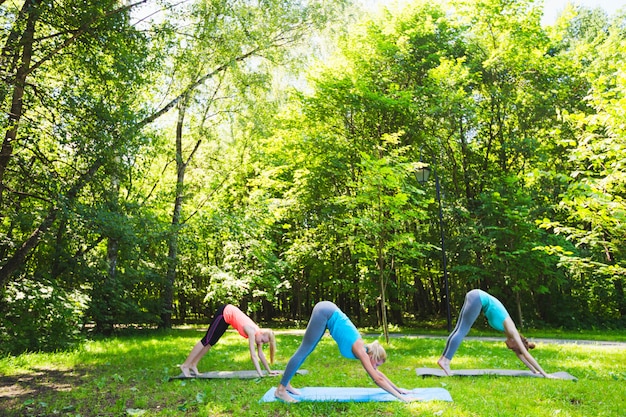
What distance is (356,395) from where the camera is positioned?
6.19 m

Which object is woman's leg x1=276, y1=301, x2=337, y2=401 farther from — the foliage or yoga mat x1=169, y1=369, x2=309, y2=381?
the foliage

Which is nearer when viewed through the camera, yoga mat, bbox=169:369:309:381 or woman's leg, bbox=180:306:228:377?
yoga mat, bbox=169:369:309:381

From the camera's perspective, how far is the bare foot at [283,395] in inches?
236

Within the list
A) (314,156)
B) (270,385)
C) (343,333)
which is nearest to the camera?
(343,333)

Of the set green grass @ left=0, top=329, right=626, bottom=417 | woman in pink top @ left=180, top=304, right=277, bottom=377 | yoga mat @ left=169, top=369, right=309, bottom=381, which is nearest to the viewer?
green grass @ left=0, top=329, right=626, bottom=417

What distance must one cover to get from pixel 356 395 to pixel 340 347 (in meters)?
0.77

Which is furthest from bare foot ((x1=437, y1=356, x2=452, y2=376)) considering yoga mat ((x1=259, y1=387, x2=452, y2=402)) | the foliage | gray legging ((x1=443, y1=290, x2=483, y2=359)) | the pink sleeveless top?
the pink sleeveless top

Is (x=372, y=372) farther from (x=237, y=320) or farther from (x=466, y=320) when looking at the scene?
(x=237, y=320)

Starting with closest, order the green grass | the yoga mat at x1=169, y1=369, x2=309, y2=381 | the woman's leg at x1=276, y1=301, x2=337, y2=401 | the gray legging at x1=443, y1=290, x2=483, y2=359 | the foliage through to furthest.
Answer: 1. the green grass
2. the woman's leg at x1=276, y1=301, x2=337, y2=401
3. the gray legging at x1=443, y1=290, x2=483, y2=359
4. the yoga mat at x1=169, y1=369, x2=309, y2=381
5. the foliage

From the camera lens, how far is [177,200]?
1850 cm

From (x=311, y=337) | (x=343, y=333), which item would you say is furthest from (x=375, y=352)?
(x=311, y=337)

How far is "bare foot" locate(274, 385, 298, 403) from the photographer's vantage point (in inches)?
236

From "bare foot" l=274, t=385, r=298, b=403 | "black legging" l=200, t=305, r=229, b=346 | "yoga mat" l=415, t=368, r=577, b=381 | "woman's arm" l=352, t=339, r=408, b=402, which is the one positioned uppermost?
"black legging" l=200, t=305, r=229, b=346

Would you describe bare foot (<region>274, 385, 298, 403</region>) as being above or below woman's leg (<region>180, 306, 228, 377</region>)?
below
